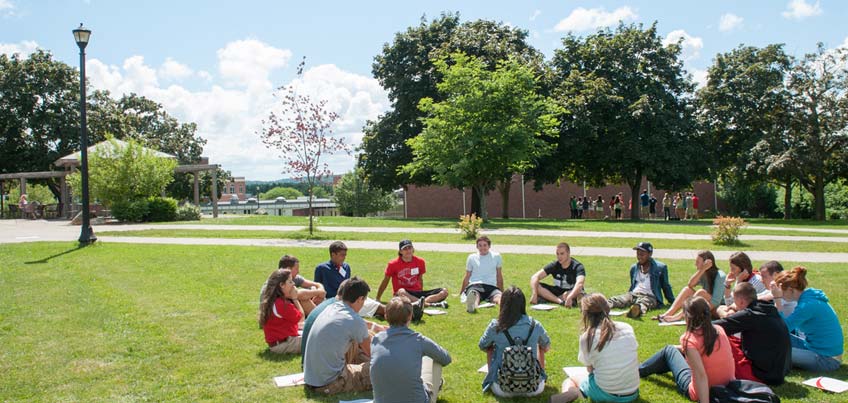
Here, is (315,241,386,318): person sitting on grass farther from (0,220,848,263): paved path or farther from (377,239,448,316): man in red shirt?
(0,220,848,263): paved path

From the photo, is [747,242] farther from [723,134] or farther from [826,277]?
[723,134]

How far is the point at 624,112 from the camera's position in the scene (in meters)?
36.6

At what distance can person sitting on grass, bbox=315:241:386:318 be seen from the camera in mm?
9180

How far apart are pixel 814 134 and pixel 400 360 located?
126 feet

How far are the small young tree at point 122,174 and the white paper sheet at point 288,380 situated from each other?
27980 mm

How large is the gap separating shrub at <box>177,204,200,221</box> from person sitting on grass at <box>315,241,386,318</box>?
80.9 feet

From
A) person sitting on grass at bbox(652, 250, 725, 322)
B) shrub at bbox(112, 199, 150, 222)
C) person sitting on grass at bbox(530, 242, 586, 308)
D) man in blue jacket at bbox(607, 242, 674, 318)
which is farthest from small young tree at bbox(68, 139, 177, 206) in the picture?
person sitting on grass at bbox(652, 250, 725, 322)

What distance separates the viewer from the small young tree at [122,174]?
3127 centimetres

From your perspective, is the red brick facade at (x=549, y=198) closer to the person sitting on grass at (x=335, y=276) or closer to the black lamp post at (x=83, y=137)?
the black lamp post at (x=83, y=137)

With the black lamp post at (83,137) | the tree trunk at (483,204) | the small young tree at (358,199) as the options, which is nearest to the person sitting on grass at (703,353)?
the black lamp post at (83,137)

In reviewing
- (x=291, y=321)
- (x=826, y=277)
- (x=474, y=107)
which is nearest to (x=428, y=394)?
(x=291, y=321)

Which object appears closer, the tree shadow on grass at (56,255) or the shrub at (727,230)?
the tree shadow on grass at (56,255)

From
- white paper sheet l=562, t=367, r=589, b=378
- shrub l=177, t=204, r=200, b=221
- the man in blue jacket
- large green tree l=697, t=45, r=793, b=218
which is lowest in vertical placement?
white paper sheet l=562, t=367, r=589, b=378

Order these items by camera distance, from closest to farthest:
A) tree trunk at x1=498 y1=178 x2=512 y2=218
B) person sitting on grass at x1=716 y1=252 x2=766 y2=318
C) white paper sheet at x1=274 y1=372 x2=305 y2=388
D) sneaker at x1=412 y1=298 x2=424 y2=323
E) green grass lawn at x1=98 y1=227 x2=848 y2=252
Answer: white paper sheet at x1=274 y1=372 x2=305 y2=388, person sitting on grass at x1=716 y1=252 x2=766 y2=318, sneaker at x1=412 y1=298 x2=424 y2=323, green grass lawn at x1=98 y1=227 x2=848 y2=252, tree trunk at x1=498 y1=178 x2=512 y2=218
